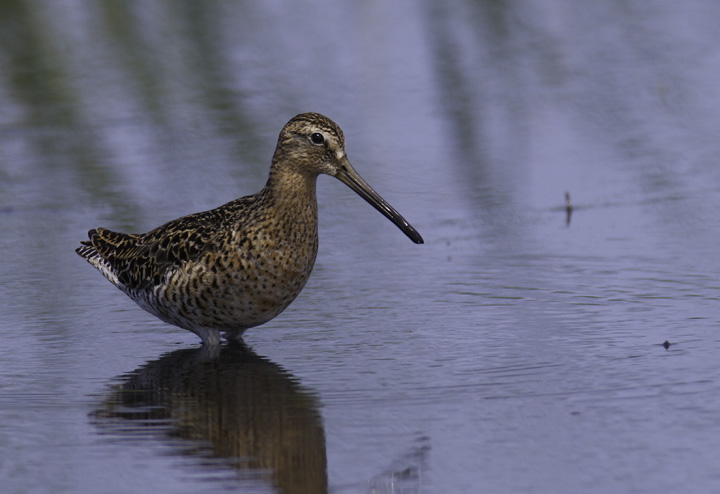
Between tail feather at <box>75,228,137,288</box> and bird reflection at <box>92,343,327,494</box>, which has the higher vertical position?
tail feather at <box>75,228,137,288</box>

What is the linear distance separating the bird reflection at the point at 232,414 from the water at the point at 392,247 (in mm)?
16

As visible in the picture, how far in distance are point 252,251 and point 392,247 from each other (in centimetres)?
171

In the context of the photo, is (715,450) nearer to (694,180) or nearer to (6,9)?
(694,180)

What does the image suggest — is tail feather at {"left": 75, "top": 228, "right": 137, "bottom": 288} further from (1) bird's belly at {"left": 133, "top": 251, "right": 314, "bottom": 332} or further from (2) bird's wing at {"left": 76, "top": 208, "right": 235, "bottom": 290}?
(1) bird's belly at {"left": 133, "top": 251, "right": 314, "bottom": 332}

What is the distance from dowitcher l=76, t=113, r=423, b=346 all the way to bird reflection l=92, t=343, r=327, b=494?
238mm

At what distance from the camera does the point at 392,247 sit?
26.5ft

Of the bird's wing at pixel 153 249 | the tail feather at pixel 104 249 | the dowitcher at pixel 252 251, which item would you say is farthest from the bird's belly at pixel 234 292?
the tail feather at pixel 104 249

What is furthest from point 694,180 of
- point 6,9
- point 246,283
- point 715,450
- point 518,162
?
point 6,9

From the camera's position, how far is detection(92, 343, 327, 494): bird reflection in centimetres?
490

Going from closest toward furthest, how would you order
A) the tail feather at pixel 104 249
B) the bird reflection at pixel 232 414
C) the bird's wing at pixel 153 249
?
the bird reflection at pixel 232 414 → the bird's wing at pixel 153 249 → the tail feather at pixel 104 249

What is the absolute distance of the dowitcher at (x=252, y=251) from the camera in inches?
255

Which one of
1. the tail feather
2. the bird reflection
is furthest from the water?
the tail feather

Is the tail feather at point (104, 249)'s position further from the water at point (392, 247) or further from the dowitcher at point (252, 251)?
the dowitcher at point (252, 251)

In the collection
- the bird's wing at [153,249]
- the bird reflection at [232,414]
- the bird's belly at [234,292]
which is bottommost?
the bird reflection at [232,414]
